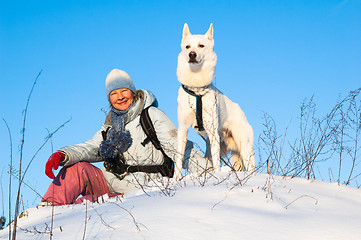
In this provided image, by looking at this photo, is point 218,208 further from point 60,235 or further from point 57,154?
point 57,154

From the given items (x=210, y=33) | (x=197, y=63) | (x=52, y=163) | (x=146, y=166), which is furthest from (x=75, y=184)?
(x=210, y=33)

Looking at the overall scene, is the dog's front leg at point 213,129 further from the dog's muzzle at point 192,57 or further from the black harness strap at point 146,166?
the black harness strap at point 146,166

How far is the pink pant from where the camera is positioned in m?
4.63

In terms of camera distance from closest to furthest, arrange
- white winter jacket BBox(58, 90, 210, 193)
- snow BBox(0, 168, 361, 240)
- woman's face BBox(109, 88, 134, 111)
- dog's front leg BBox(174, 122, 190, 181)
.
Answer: snow BBox(0, 168, 361, 240) → dog's front leg BBox(174, 122, 190, 181) → white winter jacket BBox(58, 90, 210, 193) → woman's face BBox(109, 88, 134, 111)

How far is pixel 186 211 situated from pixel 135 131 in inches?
112

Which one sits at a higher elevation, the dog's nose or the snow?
the dog's nose

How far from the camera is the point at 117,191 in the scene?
17.2 ft

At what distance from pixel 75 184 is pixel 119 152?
0.66 metres

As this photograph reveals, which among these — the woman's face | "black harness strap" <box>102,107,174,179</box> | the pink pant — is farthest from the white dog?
the pink pant

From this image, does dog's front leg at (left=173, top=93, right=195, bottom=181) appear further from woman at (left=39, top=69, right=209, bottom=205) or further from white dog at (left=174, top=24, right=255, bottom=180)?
woman at (left=39, top=69, right=209, bottom=205)

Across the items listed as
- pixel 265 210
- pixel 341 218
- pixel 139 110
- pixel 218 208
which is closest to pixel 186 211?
pixel 218 208

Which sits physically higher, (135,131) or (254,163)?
(135,131)

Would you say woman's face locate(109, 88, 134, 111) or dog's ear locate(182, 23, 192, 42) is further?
woman's face locate(109, 88, 134, 111)

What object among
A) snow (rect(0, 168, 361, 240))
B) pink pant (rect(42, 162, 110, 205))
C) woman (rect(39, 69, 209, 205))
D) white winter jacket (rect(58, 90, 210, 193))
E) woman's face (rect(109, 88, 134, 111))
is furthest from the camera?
woman's face (rect(109, 88, 134, 111))
